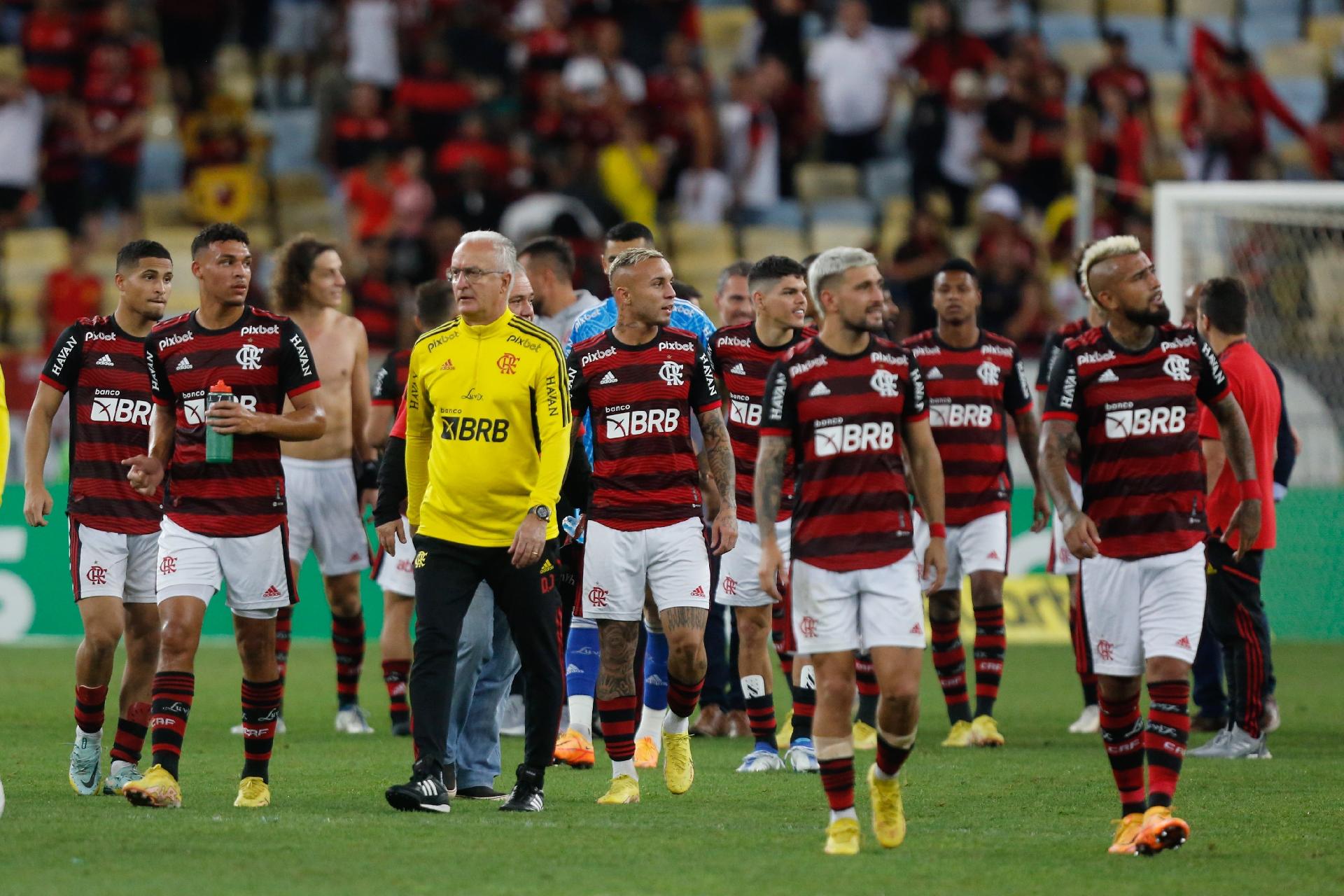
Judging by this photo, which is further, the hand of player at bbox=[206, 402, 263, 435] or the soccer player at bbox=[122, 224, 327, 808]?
the soccer player at bbox=[122, 224, 327, 808]

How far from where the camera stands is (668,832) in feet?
25.7

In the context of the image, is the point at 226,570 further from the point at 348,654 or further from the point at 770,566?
the point at 348,654

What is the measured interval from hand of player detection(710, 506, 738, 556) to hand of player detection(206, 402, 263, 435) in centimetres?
215

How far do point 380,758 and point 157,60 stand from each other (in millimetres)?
16156

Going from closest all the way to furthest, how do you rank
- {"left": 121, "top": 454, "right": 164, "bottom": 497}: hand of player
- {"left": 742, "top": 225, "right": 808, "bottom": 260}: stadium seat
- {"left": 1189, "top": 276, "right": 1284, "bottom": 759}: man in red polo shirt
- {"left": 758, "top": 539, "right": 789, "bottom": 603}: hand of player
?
1. {"left": 758, "top": 539, "right": 789, "bottom": 603}: hand of player
2. {"left": 121, "top": 454, "right": 164, "bottom": 497}: hand of player
3. {"left": 1189, "top": 276, "right": 1284, "bottom": 759}: man in red polo shirt
4. {"left": 742, "top": 225, "right": 808, "bottom": 260}: stadium seat

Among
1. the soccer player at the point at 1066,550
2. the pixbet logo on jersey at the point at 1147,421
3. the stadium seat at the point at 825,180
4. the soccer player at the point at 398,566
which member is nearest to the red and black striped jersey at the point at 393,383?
the soccer player at the point at 398,566

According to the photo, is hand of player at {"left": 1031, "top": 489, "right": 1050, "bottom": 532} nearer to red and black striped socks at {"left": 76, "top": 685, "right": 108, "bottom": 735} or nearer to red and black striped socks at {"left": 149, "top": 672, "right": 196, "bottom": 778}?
red and black striped socks at {"left": 149, "top": 672, "right": 196, "bottom": 778}

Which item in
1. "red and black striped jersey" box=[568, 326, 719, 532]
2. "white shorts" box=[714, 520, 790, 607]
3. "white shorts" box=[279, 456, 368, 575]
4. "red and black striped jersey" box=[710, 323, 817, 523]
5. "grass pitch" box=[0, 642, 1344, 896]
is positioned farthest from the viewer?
"white shorts" box=[279, 456, 368, 575]

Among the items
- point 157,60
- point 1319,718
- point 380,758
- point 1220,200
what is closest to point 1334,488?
point 1220,200

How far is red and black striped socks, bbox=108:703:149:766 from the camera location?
8.88 meters

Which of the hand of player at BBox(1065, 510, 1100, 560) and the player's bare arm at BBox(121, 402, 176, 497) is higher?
the player's bare arm at BBox(121, 402, 176, 497)

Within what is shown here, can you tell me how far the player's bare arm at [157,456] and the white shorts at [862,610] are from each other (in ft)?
9.63

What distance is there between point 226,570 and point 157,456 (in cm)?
59

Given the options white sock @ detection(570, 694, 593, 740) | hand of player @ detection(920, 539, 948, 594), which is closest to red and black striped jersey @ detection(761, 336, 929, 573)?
hand of player @ detection(920, 539, 948, 594)
